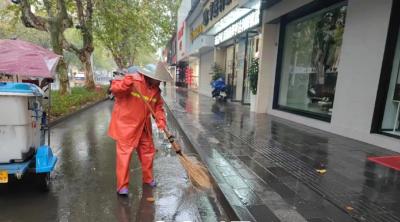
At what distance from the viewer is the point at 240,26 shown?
13117 millimetres

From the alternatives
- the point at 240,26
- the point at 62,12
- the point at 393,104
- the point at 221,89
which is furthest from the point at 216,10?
the point at 393,104

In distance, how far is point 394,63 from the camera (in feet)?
19.0

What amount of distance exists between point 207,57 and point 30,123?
744 inches

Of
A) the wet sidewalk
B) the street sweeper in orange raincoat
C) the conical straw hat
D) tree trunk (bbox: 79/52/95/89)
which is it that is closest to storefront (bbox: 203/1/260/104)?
the wet sidewalk

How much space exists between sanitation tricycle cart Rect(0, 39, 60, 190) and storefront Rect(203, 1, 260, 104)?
7.18 metres

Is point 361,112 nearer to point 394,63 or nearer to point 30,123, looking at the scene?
point 394,63

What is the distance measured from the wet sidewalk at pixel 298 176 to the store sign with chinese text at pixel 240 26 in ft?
19.4

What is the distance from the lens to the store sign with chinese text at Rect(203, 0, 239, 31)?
37.7ft

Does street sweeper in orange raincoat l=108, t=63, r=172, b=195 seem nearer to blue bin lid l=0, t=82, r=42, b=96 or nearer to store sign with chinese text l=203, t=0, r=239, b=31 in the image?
blue bin lid l=0, t=82, r=42, b=96

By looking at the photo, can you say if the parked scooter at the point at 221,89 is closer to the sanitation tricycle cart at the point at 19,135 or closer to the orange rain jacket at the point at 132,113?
the orange rain jacket at the point at 132,113

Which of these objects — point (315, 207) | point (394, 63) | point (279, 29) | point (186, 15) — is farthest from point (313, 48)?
point (186, 15)

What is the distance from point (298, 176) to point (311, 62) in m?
5.50

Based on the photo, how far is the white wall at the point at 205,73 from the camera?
20.8m

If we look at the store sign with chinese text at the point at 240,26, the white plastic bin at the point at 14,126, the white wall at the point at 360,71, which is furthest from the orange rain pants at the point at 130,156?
the store sign with chinese text at the point at 240,26
